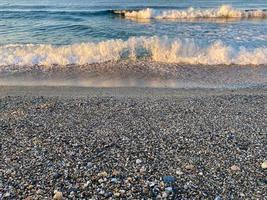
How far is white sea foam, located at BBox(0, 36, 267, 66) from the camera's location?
441 inches

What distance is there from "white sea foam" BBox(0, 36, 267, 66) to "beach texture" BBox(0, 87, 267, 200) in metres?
3.82

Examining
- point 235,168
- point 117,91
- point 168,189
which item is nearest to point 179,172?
point 168,189

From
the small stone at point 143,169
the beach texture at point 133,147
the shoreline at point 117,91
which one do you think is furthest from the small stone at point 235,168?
the shoreline at point 117,91

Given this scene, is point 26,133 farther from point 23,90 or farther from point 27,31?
point 27,31

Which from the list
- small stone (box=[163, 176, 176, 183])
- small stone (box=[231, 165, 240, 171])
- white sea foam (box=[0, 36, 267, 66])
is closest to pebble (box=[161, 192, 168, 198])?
small stone (box=[163, 176, 176, 183])

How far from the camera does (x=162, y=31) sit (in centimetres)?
1766

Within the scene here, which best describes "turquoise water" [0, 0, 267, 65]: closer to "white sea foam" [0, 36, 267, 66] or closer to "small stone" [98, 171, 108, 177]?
"white sea foam" [0, 36, 267, 66]

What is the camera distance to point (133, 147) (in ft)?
15.6

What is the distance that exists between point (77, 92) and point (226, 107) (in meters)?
3.53

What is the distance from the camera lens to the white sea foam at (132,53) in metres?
11.2

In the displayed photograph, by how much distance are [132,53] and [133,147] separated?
25.5 ft

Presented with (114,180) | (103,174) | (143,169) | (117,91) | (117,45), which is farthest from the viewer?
(117,45)

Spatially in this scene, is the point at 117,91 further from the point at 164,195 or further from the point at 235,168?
the point at 164,195

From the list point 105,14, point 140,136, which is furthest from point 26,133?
point 105,14
